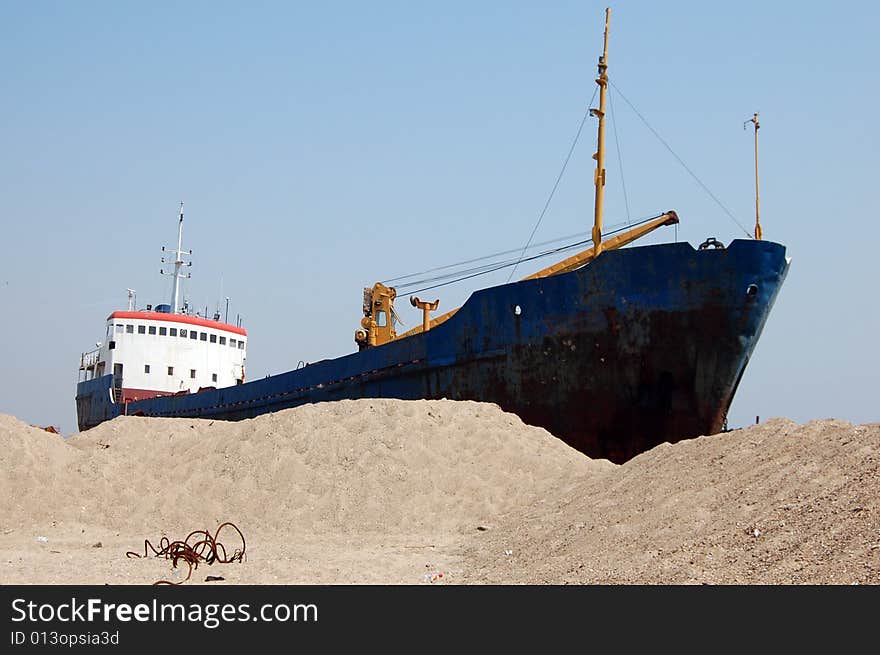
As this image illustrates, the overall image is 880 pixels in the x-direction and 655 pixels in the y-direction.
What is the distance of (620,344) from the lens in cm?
1584

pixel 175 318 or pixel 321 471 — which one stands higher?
pixel 175 318

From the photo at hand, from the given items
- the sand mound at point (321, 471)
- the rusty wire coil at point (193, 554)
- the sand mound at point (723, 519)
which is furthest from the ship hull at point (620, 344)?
the rusty wire coil at point (193, 554)

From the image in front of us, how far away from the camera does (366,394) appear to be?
68.3 feet

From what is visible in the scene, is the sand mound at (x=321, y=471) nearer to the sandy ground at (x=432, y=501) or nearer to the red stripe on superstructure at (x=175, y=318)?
the sandy ground at (x=432, y=501)

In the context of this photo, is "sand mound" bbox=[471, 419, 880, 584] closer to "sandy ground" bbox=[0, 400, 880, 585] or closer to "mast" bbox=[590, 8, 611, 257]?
"sandy ground" bbox=[0, 400, 880, 585]

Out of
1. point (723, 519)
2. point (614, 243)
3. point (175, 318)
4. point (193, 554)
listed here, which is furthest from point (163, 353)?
point (723, 519)

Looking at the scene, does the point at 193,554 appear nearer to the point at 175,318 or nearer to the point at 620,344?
the point at 620,344

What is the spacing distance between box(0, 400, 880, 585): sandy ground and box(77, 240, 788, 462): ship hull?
284 centimetres

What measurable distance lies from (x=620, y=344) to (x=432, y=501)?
5878mm
